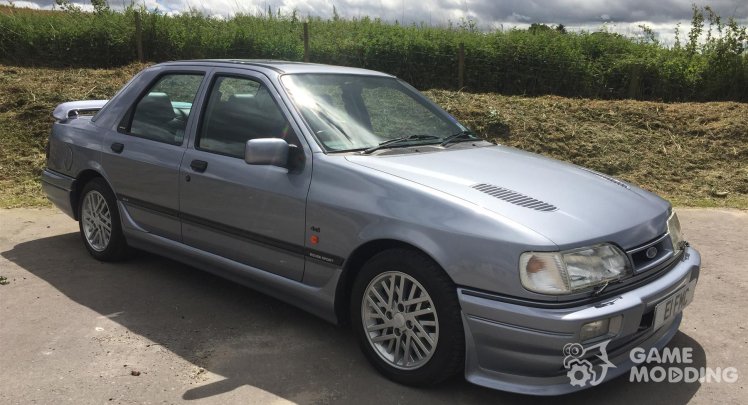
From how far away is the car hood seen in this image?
2.97 m

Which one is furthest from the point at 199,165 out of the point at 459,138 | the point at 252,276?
the point at 459,138

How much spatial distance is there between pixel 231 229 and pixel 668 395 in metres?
2.63

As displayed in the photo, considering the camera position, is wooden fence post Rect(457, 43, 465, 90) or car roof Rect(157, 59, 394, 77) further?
wooden fence post Rect(457, 43, 465, 90)

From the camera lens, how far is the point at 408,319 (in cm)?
317

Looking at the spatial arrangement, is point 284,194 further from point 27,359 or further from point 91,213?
point 91,213

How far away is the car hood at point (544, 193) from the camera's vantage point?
2.97m

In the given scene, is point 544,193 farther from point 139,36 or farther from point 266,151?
point 139,36

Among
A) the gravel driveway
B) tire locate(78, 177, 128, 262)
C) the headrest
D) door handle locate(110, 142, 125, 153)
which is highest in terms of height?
the headrest

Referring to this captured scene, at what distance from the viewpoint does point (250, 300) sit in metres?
4.46

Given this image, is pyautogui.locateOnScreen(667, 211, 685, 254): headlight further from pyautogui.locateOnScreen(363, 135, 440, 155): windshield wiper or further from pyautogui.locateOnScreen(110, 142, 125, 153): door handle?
pyautogui.locateOnScreen(110, 142, 125, 153): door handle

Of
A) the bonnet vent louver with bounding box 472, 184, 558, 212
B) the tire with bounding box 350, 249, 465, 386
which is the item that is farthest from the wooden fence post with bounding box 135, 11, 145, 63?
the bonnet vent louver with bounding box 472, 184, 558, 212

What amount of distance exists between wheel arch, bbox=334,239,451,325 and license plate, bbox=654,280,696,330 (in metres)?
1.22

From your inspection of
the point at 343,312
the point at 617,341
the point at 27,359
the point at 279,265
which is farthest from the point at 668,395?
the point at 27,359

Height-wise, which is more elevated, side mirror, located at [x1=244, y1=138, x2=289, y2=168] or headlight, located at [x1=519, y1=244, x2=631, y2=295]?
side mirror, located at [x1=244, y1=138, x2=289, y2=168]
